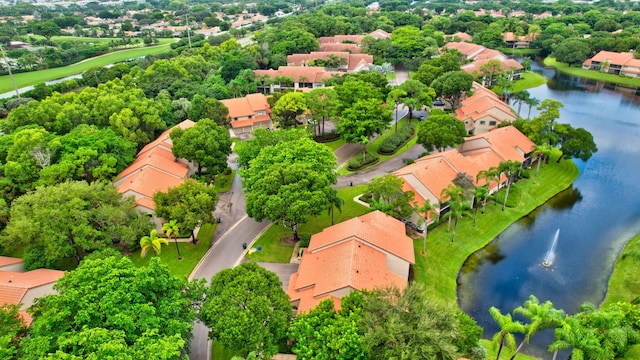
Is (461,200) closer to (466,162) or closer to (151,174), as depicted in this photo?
(466,162)

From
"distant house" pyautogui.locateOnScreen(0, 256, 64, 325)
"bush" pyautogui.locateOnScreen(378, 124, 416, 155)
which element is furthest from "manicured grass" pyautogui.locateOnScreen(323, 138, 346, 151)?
"distant house" pyautogui.locateOnScreen(0, 256, 64, 325)

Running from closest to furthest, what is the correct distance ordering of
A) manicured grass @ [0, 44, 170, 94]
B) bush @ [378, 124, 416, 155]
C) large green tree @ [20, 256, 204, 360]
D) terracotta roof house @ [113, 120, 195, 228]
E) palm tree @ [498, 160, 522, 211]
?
large green tree @ [20, 256, 204, 360] < terracotta roof house @ [113, 120, 195, 228] < palm tree @ [498, 160, 522, 211] < bush @ [378, 124, 416, 155] < manicured grass @ [0, 44, 170, 94]

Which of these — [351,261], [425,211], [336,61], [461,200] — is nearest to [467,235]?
[461,200]

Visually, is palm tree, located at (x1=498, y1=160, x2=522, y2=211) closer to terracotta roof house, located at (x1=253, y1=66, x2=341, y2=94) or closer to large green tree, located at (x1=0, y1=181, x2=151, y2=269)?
large green tree, located at (x1=0, y1=181, x2=151, y2=269)

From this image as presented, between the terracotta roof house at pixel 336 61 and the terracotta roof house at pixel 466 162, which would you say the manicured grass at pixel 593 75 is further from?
the terracotta roof house at pixel 466 162

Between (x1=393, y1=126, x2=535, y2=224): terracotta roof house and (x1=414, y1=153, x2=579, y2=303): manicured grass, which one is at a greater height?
(x1=393, y1=126, x2=535, y2=224): terracotta roof house

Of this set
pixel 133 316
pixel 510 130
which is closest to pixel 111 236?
pixel 133 316
